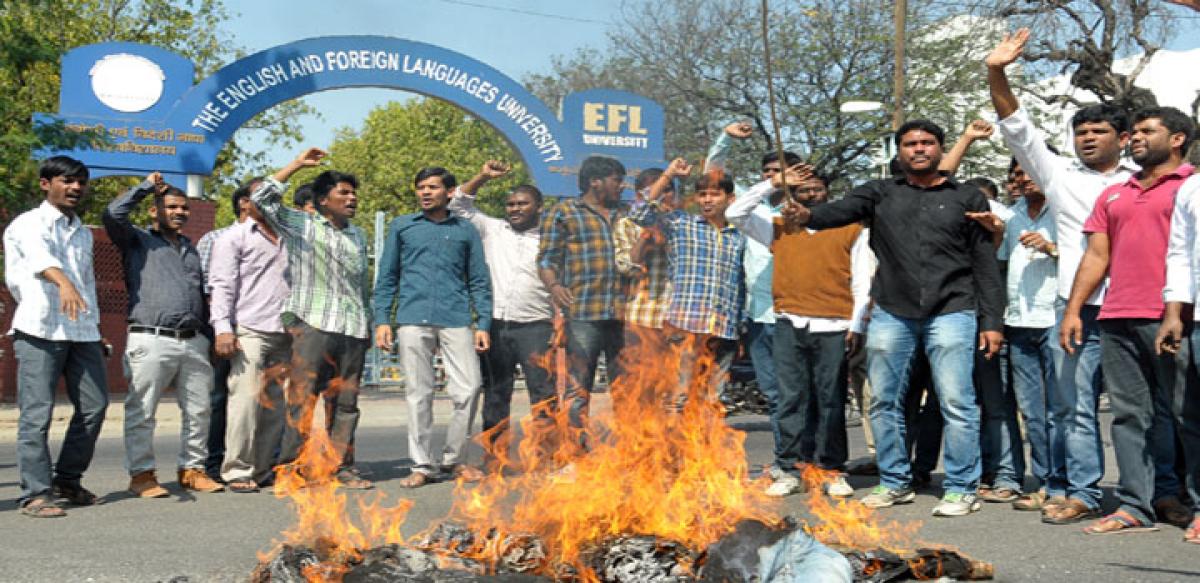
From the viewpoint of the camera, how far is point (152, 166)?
50.6ft

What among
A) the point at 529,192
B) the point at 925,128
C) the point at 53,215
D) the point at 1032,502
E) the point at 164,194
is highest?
the point at 925,128

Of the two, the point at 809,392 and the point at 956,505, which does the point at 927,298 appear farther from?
the point at 809,392

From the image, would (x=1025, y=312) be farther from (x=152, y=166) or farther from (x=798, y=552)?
(x=152, y=166)

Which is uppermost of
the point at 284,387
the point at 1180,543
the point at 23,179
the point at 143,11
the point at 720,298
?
the point at 143,11

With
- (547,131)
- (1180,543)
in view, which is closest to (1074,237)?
(1180,543)

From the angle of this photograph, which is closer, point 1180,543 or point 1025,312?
point 1180,543

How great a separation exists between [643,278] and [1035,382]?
2.46m

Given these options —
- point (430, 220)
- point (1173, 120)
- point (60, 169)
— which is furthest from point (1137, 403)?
point (60, 169)

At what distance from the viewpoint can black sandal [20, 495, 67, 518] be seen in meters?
6.19

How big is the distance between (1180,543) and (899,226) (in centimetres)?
212

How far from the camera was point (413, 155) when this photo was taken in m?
49.2

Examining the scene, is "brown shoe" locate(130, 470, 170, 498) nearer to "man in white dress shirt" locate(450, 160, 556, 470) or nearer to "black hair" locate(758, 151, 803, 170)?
"man in white dress shirt" locate(450, 160, 556, 470)

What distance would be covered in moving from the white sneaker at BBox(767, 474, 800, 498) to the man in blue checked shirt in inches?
26.5

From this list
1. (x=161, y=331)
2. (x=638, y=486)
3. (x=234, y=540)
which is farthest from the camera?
(x=161, y=331)
